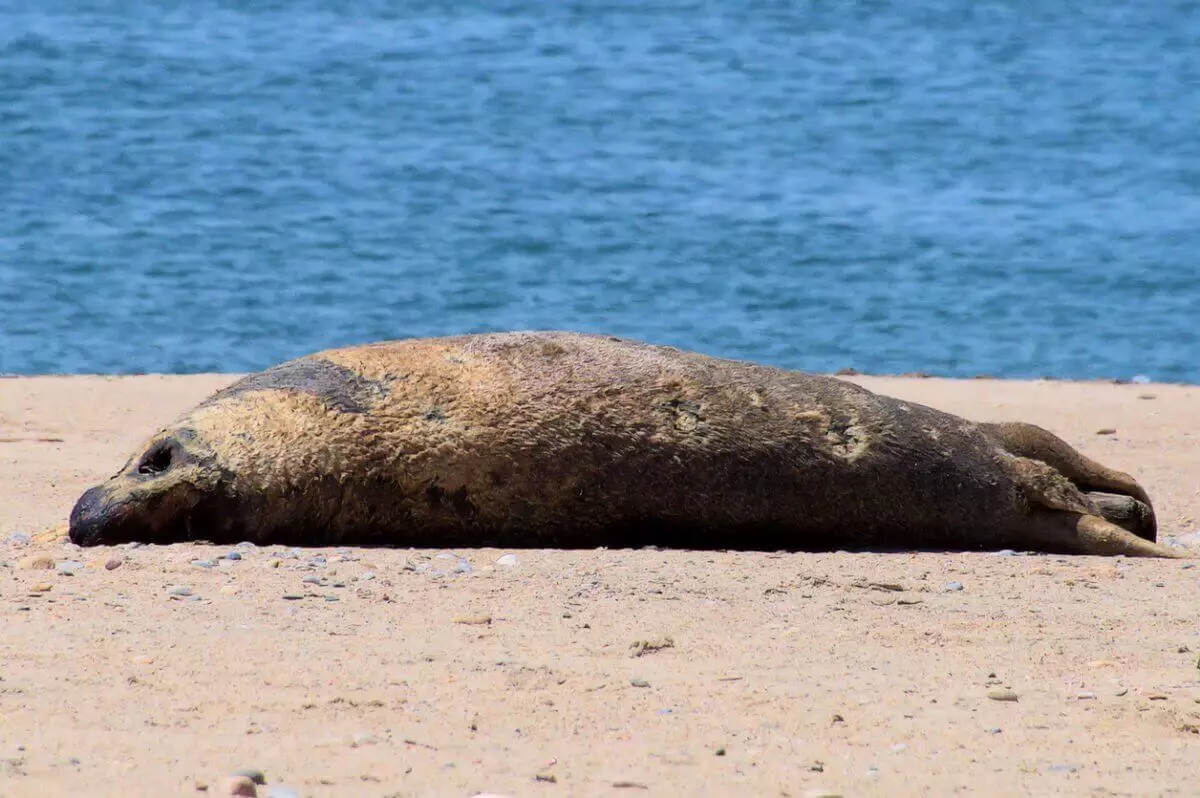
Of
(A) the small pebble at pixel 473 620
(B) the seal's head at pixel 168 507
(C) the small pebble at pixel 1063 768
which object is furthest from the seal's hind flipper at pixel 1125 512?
(B) the seal's head at pixel 168 507

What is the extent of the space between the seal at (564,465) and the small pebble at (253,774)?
259 cm

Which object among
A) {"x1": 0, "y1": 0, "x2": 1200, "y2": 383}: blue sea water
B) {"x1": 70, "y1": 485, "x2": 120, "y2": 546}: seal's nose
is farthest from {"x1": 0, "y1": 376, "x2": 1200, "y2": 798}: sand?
{"x1": 0, "y1": 0, "x2": 1200, "y2": 383}: blue sea water

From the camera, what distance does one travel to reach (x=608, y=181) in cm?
2502

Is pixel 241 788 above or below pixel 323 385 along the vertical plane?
below

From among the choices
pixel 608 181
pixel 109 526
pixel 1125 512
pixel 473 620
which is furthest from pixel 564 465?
pixel 608 181

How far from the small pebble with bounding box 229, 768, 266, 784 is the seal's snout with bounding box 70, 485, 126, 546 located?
2.69 m

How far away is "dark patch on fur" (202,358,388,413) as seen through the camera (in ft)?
20.3

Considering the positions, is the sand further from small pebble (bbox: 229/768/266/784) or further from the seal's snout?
the seal's snout

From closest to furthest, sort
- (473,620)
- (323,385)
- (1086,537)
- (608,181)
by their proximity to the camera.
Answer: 1. (473,620)
2. (323,385)
3. (1086,537)
4. (608,181)

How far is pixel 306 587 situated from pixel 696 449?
1576 millimetres

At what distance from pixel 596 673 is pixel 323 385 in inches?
87.7

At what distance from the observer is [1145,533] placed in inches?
272

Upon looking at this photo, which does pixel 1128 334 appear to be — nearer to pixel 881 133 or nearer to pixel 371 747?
pixel 881 133

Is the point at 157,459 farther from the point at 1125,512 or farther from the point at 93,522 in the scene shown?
the point at 1125,512
